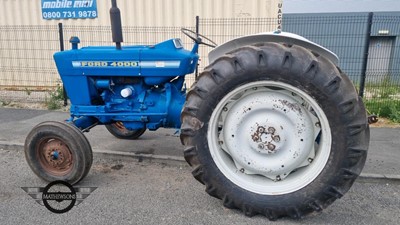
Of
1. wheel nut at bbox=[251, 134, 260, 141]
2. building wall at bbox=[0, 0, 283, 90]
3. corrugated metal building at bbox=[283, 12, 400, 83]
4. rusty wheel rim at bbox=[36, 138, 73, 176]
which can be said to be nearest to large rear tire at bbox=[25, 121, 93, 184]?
rusty wheel rim at bbox=[36, 138, 73, 176]

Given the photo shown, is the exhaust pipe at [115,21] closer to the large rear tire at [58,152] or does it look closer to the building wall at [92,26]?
the large rear tire at [58,152]

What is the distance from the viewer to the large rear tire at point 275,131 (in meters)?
2.55

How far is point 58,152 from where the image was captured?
3.42 m

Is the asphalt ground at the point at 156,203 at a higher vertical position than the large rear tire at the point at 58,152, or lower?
lower

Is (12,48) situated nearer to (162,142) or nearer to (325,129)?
(162,142)

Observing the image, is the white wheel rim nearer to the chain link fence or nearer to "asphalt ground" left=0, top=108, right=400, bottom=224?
"asphalt ground" left=0, top=108, right=400, bottom=224

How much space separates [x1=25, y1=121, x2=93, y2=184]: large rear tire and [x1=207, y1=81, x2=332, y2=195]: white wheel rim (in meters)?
1.40

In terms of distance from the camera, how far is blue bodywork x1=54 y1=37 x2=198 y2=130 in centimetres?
351

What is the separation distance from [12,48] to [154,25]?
13.2 feet

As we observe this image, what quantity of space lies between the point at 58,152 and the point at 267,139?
2.15 meters

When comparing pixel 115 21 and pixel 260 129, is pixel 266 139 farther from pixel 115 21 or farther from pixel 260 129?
pixel 115 21

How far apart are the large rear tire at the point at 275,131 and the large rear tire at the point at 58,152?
1.19 meters

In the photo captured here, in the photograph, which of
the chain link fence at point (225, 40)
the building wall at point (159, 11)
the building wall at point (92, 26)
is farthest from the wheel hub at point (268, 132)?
the building wall at point (159, 11)

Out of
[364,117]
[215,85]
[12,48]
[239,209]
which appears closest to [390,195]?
[364,117]
